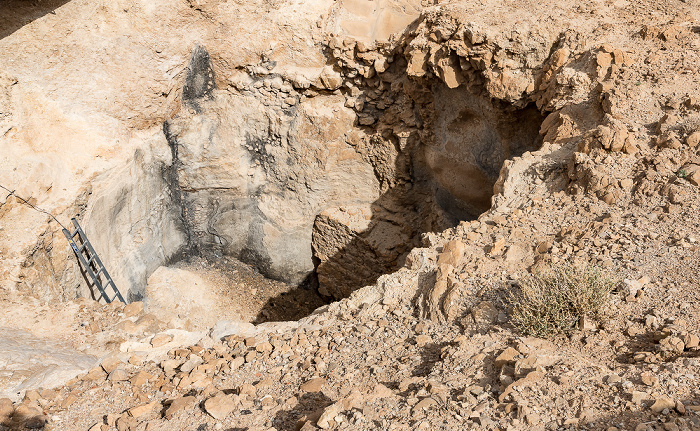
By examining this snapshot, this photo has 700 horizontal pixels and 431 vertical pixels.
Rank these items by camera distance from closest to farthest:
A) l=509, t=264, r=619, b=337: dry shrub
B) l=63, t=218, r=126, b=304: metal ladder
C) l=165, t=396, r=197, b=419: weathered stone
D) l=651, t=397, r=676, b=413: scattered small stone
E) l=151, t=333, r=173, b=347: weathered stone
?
l=651, t=397, r=676, b=413: scattered small stone, l=509, t=264, r=619, b=337: dry shrub, l=165, t=396, r=197, b=419: weathered stone, l=151, t=333, r=173, b=347: weathered stone, l=63, t=218, r=126, b=304: metal ladder

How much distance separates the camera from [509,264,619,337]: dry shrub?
3.42 meters

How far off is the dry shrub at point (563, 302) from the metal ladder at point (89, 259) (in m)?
4.55

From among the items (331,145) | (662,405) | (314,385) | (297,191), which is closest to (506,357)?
(662,405)

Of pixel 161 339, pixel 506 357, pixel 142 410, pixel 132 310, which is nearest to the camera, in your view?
pixel 506 357

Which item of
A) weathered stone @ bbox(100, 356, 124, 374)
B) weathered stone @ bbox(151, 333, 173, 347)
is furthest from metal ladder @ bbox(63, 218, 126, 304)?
weathered stone @ bbox(100, 356, 124, 374)

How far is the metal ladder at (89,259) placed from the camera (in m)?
5.91

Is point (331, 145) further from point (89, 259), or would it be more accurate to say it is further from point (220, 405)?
point (220, 405)

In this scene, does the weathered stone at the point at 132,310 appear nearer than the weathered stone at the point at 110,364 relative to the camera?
No

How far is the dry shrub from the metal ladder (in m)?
4.55

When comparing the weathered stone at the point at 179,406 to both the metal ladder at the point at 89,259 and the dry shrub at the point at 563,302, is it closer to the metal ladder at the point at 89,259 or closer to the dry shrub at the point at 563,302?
the dry shrub at the point at 563,302

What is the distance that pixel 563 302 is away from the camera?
3.47m

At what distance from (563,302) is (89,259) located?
5149 mm

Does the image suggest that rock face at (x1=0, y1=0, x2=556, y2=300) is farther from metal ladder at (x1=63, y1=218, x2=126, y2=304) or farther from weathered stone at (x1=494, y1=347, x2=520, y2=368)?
weathered stone at (x1=494, y1=347, x2=520, y2=368)

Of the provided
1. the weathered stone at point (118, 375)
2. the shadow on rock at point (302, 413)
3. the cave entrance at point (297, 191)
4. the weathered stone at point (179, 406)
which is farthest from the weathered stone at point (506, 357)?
the cave entrance at point (297, 191)
